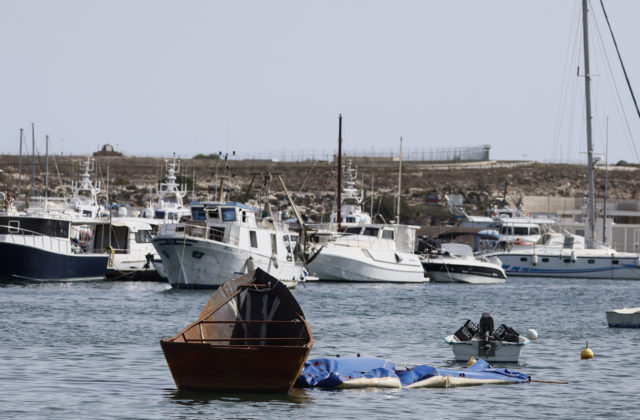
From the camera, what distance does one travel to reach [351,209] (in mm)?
82688

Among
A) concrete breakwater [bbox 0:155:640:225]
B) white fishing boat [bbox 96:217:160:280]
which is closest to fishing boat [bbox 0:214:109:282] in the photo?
white fishing boat [bbox 96:217:160:280]

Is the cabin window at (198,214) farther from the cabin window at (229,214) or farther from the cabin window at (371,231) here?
the cabin window at (371,231)

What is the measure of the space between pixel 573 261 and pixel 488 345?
54.8 metres

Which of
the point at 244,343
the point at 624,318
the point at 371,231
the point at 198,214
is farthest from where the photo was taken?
the point at 371,231

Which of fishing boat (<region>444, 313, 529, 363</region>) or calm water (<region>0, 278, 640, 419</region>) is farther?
fishing boat (<region>444, 313, 529, 363</region>)

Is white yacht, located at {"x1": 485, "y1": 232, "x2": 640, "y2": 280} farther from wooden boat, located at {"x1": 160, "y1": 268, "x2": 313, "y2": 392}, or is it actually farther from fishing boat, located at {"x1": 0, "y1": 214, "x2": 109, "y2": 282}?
wooden boat, located at {"x1": 160, "y1": 268, "x2": 313, "y2": 392}

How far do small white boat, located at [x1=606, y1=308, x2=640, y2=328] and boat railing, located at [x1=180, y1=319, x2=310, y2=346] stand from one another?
19.9 m

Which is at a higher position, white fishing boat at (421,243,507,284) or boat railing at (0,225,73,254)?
boat railing at (0,225,73,254)

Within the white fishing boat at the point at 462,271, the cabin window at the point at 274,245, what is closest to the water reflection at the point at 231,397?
the cabin window at the point at 274,245

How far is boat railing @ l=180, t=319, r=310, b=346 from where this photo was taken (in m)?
23.5

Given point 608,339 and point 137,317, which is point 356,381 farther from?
point 137,317

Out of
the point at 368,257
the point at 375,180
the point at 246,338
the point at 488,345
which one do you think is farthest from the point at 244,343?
the point at 375,180

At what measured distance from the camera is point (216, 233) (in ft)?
179

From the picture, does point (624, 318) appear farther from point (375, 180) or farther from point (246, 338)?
point (375, 180)
